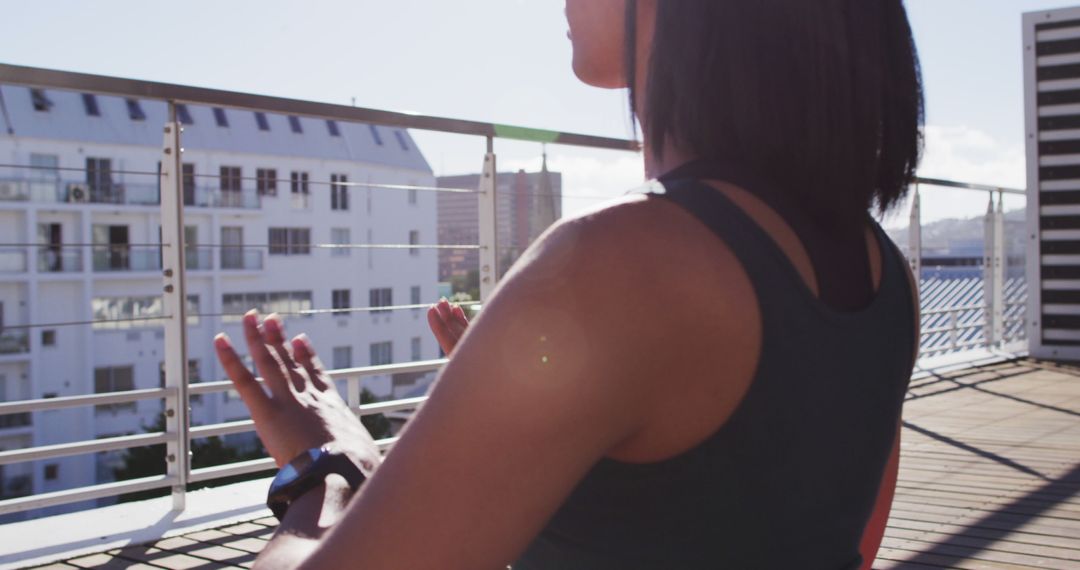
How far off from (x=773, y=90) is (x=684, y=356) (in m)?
0.19

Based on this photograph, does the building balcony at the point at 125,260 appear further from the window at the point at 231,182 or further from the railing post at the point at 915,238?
the railing post at the point at 915,238

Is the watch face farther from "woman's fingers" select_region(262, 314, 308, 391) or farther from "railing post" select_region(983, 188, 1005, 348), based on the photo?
"railing post" select_region(983, 188, 1005, 348)

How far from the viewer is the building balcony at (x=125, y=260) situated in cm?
4906

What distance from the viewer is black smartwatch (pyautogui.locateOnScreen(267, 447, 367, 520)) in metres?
0.58

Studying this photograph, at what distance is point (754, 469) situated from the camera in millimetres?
538

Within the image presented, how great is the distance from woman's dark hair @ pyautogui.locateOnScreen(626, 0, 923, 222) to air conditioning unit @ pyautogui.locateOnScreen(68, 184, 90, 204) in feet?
168

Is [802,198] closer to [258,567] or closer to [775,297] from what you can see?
[775,297]

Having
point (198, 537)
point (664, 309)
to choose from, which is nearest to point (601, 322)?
point (664, 309)

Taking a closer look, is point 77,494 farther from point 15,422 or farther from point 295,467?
point 15,422

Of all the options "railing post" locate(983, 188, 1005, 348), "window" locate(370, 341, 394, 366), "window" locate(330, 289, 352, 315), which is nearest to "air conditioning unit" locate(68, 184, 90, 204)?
"window" locate(330, 289, 352, 315)

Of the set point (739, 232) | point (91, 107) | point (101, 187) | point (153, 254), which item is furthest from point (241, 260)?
point (739, 232)

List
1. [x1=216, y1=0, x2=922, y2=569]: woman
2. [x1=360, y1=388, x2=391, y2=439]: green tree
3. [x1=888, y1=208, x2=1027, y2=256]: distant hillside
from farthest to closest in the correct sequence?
1. [x1=360, y1=388, x2=391, y2=439]: green tree
2. [x1=888, y1=208, x2=1027, y2=256]: distant hillside
3. [x1=216, y1=0, x2=922, y2=569]: woman

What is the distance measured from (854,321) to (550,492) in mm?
235

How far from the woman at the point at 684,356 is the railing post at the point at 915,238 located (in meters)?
5.58
